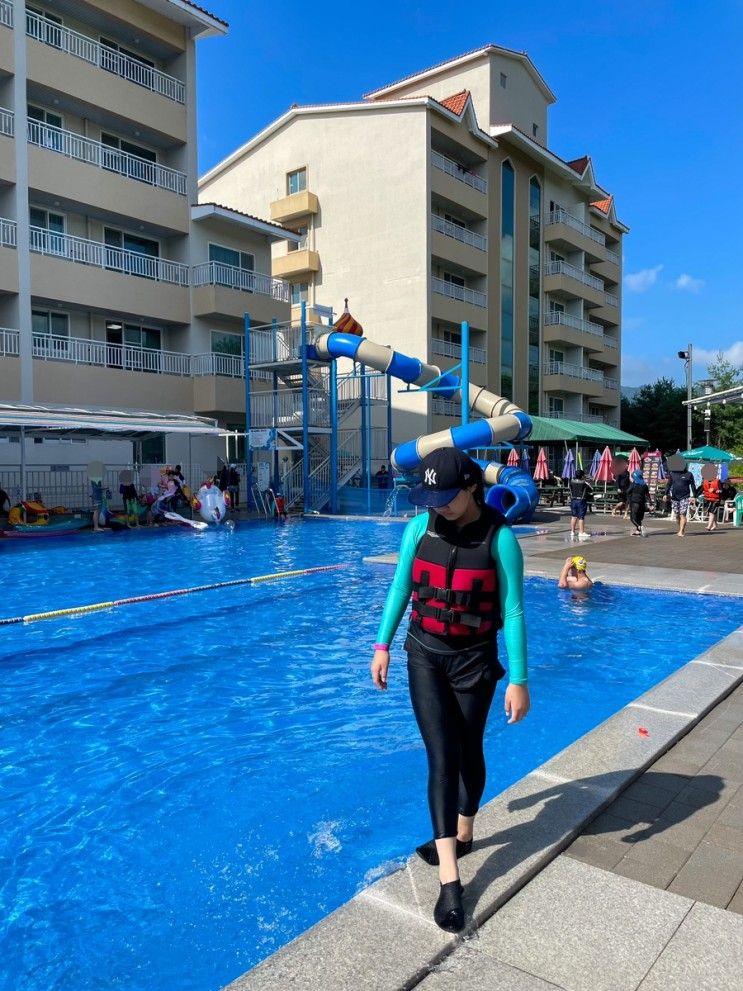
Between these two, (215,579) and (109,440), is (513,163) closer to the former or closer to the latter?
(109,440)

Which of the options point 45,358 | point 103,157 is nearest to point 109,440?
point 45,358

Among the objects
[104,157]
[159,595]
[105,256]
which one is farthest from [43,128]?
[159,595]

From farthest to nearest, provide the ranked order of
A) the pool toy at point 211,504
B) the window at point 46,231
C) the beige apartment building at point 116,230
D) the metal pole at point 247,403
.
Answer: the metal pole at point 247,403 → the window at point 46,231 → the beige apartment building at point 116,230 → the pool toy at point 211,504

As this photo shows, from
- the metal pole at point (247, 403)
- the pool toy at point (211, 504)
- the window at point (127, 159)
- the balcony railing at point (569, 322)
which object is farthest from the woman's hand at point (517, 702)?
the balcony railing at point (569, 322)

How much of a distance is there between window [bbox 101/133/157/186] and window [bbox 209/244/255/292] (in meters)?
3.46

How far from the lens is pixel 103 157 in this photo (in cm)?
2608

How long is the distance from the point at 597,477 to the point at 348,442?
35.0ft

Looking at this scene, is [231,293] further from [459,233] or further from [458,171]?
[458,171]

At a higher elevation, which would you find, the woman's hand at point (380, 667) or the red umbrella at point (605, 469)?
the red umbrella at point (605, 469)

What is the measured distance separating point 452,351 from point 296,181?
1214 cm

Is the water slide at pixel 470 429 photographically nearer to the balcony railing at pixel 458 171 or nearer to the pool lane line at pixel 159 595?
the pool lane line at pixel 159 595

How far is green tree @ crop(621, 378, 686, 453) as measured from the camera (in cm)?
5691

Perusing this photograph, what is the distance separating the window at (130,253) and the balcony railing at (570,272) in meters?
24.9

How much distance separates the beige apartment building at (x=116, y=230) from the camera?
2328 cm
